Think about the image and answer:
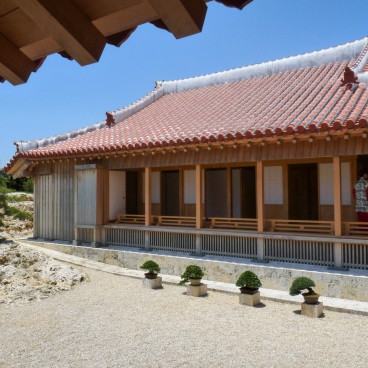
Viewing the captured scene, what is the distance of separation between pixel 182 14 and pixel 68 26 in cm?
50

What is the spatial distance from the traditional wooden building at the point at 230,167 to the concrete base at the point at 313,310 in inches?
71.3

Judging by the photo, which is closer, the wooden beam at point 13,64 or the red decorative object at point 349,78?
the wooden beam at point 13,64

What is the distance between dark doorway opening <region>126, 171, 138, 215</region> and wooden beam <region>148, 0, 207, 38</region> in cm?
1149

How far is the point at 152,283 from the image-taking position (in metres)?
8.49

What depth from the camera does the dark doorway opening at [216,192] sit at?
1181 centimetres

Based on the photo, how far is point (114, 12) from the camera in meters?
1.68

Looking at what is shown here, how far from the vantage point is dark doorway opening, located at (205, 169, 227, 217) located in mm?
11812

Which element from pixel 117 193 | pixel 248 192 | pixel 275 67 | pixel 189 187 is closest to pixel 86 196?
pixel 117 193

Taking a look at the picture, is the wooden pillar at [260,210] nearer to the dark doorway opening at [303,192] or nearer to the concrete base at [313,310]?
the dark doorway opening at [303,192]

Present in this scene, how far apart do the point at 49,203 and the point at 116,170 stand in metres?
2.99

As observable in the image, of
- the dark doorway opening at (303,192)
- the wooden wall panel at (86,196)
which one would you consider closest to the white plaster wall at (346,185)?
the dark doorway opening at (303,192)

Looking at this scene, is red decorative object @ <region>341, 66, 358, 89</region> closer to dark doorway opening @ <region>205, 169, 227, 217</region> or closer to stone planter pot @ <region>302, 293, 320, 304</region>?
dark doorway opening @ <region>205, 169, 227, 217</region>

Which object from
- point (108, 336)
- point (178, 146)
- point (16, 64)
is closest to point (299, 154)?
point (178, 146)

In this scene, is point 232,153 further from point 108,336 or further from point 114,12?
point 114,12
